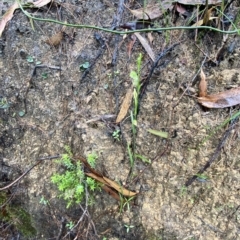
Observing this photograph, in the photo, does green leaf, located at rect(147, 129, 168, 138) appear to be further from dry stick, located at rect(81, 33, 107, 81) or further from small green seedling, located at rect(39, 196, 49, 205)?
small green seedling, located at rect(39, 196, 49, 205)

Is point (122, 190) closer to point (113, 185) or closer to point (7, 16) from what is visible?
point (113, 185)

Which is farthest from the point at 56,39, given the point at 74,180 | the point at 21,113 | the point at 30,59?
the point at 74,180

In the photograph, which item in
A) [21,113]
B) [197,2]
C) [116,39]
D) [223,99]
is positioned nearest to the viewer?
[223,99]

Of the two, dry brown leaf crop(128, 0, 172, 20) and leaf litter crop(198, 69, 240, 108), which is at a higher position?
dry brown leaf crop(128, 0, 172, 20)

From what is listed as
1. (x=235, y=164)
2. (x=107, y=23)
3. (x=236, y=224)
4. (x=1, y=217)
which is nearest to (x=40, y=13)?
(x=107, y=23)

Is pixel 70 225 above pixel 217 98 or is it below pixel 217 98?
below

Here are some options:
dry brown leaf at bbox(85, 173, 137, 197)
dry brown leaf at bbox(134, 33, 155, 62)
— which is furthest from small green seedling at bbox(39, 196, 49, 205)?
dry brown leaf at bbox(134, 33, 155, 62)
